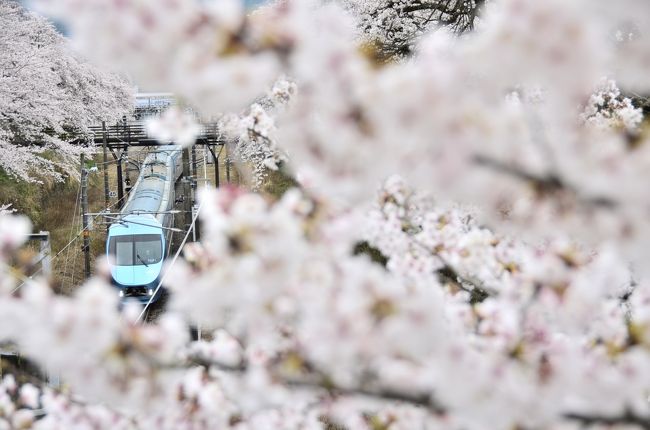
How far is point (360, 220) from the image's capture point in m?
1.46

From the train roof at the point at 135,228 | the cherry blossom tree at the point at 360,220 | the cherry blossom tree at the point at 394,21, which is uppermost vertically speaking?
the cherry blossom tree at the point at 394,21

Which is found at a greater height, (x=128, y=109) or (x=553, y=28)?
(x=128, y=109)

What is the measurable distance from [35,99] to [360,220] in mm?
14278

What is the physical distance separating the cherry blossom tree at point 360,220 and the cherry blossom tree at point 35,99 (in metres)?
12.8

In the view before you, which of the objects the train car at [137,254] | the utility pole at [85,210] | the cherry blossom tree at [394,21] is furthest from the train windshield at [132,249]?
the cherry blossom tree at [394,21]

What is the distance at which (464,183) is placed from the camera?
99cm

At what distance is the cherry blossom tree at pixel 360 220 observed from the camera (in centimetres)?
98

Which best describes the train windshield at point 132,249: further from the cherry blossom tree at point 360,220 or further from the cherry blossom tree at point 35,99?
the cherry blossom tree at point 360,220

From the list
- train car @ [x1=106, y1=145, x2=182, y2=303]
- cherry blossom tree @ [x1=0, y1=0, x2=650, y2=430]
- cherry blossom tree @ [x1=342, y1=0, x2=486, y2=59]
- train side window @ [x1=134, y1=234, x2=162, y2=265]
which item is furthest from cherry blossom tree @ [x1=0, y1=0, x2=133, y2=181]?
cherry blossom tree @ [x1=0, y1=0, x2=650, y2=430]

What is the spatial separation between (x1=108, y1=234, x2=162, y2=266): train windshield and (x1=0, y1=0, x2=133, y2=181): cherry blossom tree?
274 cm

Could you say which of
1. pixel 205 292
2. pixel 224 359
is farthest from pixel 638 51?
pixel 224 359

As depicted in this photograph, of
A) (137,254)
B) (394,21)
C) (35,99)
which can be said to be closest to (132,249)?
(137,254)

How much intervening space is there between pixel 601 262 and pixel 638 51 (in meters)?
0.82

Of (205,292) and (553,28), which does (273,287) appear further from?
(553,28)
